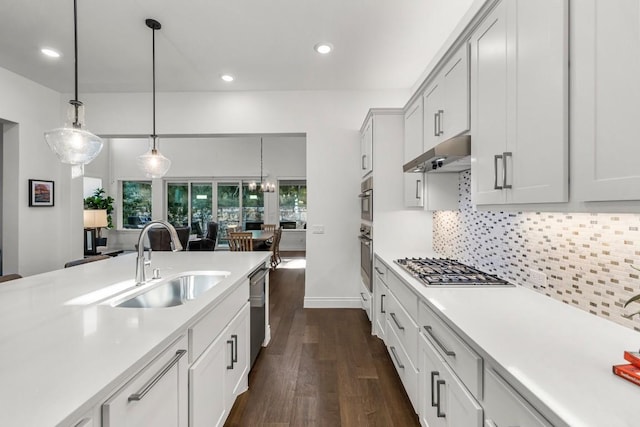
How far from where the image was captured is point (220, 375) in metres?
1.64

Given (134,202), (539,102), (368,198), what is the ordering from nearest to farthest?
(539,102)
(368,198)
(134,202)

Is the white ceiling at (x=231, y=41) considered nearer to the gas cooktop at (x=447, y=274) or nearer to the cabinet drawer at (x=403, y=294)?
the gas cooktop at (x=447, y=274)

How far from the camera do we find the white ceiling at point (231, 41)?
2.44m

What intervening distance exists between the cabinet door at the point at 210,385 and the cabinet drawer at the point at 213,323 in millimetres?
42

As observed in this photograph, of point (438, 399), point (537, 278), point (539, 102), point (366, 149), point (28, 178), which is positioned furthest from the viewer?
point (28, 178)

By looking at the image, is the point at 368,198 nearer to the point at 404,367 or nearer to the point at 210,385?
the point at 404,367

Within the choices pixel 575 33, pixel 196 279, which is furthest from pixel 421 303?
pixel 196 279

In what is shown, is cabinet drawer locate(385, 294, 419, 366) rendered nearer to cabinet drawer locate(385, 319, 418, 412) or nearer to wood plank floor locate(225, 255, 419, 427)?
cabinet drawer locate(385, 319, 418, 412)

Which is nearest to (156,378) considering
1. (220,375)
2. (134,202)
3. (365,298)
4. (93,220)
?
(220,375)

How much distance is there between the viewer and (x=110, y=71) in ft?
11.6

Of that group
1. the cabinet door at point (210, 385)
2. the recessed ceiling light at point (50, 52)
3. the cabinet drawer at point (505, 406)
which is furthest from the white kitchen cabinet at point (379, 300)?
the recessed ceiling light at point (50, 52)

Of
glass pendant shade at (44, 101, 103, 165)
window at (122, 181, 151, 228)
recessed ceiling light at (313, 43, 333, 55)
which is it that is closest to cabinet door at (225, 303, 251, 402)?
glass pendant shade at (44, 101, 103, 165)

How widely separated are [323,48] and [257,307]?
2513 mm

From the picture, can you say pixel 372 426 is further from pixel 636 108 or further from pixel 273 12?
pixel 273 12
